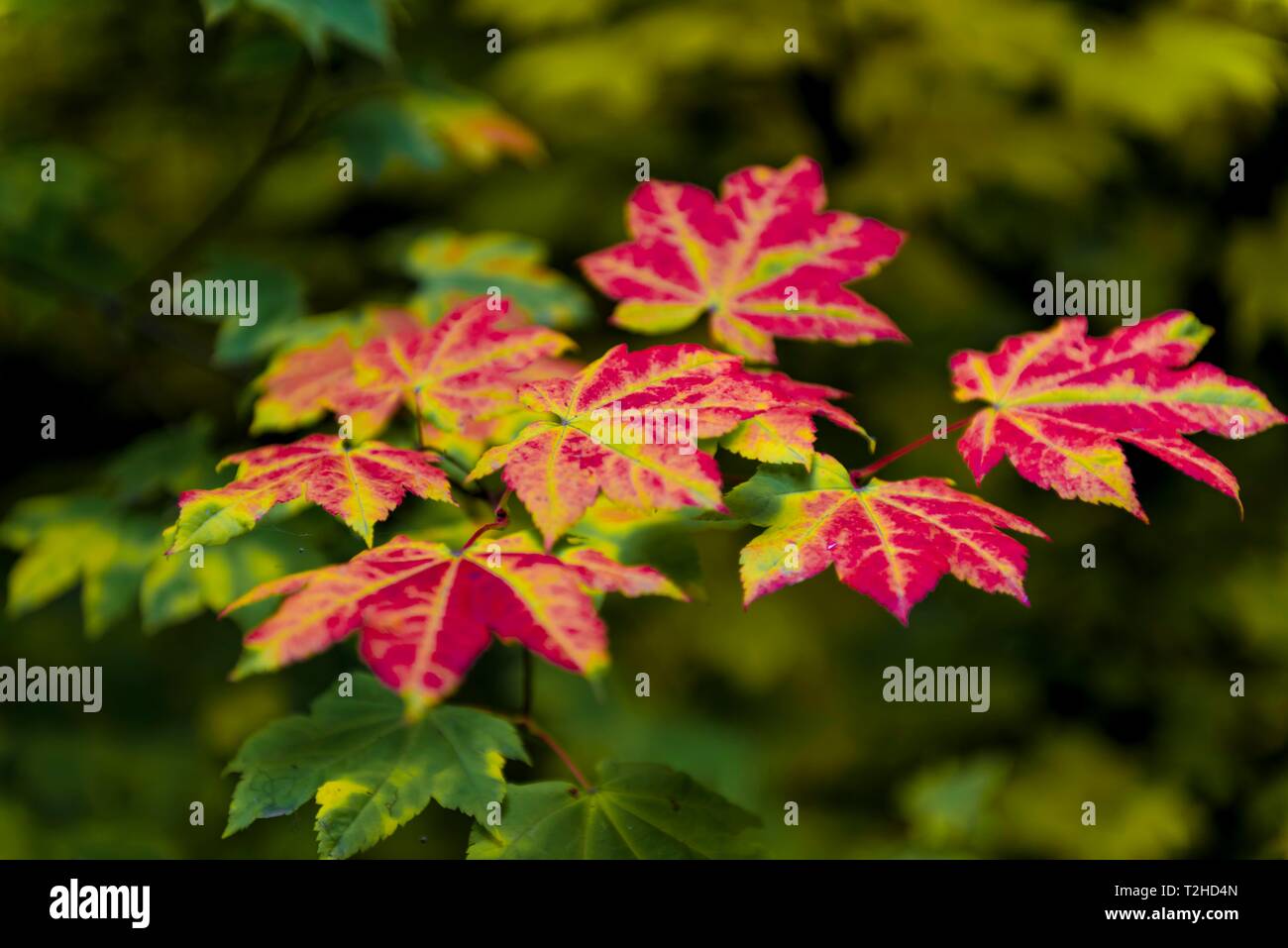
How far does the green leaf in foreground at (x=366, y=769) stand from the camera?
0.80 meters

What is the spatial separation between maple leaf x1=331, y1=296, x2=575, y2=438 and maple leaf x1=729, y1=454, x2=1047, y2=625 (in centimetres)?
25

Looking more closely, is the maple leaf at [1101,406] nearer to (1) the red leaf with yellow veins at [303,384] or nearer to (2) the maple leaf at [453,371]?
(2) the maple leaf at [453,371]

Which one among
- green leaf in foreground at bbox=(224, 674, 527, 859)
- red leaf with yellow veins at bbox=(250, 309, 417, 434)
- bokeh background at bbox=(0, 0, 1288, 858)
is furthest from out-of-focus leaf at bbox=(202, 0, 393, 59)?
bokeh background at bbox=(0, 0, 1288, 858)

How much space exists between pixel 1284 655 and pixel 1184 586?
0.27 m

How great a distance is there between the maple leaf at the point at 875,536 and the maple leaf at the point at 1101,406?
0.16 ft

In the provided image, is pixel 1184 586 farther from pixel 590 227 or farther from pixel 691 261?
pixel 691 261

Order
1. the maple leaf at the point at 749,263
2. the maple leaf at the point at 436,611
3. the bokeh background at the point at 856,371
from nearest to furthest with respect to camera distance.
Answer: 1. the maple leaf at the point at 436,611
2. the maple leaf at the point at 749,263
3. the bokeh background at the point at 856,371

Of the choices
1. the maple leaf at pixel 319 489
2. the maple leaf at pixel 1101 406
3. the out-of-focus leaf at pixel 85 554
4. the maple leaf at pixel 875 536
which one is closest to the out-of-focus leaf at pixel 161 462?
the out-of-focus leaf at pixel 85 554

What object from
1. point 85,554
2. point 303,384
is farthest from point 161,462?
point 303,384

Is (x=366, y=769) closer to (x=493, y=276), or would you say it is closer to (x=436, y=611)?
(x=436, y=611)

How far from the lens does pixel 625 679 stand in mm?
2832

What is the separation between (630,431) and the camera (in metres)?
0.80

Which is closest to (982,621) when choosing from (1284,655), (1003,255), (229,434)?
(1284,655)

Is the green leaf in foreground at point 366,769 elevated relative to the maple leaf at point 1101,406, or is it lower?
lower
